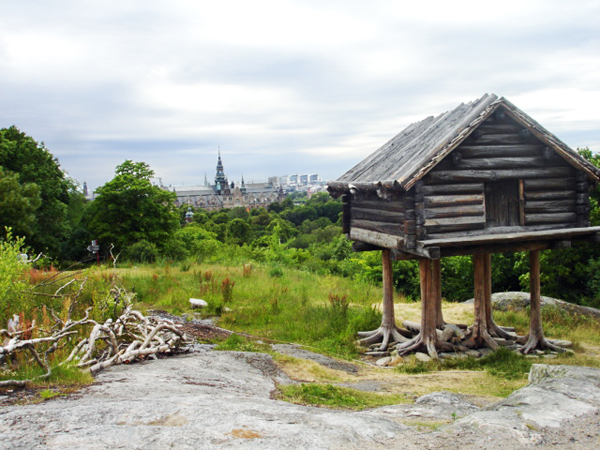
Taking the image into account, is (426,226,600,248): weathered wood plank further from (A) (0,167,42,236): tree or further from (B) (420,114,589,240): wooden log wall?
(A) (0,167,42,236): tree

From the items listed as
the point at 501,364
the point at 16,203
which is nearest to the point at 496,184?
the point at 501,364

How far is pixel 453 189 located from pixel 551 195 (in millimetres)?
2311

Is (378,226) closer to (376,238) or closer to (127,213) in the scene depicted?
(376,238)

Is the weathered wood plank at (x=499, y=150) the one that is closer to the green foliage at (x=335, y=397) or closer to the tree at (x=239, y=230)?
the green foliage at (x=335, y=397)

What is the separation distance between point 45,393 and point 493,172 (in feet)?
26.5

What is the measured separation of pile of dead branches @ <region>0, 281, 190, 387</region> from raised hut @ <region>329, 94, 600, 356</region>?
15.3ft

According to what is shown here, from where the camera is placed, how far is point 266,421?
4516 mm

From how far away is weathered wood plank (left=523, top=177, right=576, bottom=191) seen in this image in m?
9.42

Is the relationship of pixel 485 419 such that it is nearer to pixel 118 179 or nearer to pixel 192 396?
pixel 192 396

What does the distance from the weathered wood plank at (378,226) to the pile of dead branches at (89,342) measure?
4500 mm

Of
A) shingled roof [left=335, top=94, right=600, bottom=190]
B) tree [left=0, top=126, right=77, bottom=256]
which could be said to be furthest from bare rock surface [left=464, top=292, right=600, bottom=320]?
tree [left=0, top=126, right=77, bottom=256]

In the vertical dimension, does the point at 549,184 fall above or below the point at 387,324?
above

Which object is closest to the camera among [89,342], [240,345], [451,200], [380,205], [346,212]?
[89,342]

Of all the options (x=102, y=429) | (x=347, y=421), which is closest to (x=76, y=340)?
(x=102, y=429)
